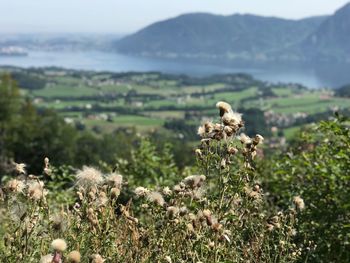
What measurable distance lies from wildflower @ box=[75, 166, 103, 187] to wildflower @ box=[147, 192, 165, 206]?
381mm

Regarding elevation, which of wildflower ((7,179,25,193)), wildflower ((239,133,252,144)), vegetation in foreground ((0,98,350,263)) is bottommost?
vegetation in foreground ((0,98,350,263))

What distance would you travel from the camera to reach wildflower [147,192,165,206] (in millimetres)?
2991

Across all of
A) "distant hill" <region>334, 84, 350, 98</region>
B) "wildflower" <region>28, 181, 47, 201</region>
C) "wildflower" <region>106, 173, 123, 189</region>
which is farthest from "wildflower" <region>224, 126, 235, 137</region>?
"distant hill" <region>334, 84, 350, 98</region>

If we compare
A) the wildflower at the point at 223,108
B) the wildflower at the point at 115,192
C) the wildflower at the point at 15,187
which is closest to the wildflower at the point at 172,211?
the wildflower at the point at 115,192

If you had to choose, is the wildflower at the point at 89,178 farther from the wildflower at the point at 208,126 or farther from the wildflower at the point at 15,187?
the wildflower at the point at 208,126

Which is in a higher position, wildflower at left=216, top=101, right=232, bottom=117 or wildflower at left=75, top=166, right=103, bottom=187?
wildflower at left=216, top=101, right=232, bottom=117

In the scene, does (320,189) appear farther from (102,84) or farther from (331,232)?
(102,84)

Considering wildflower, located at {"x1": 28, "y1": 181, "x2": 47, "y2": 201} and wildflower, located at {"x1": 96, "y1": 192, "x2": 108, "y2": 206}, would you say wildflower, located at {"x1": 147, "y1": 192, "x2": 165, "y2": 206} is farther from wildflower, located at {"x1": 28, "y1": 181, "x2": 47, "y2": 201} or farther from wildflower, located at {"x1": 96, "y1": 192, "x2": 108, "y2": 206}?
wildflower, located at {"x1": 28, "y1": 181, "x2": 47, "y2": 201}

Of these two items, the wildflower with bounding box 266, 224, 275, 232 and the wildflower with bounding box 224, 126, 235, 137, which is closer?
the wildflower with bounding box 224, 126, 235, 137

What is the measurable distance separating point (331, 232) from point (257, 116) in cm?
10702

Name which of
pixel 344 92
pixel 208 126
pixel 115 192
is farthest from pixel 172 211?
pixel 344 92

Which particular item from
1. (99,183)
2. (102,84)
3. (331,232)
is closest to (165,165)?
(331,232)

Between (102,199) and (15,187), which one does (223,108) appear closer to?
(102,199)

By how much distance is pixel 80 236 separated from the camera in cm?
277
